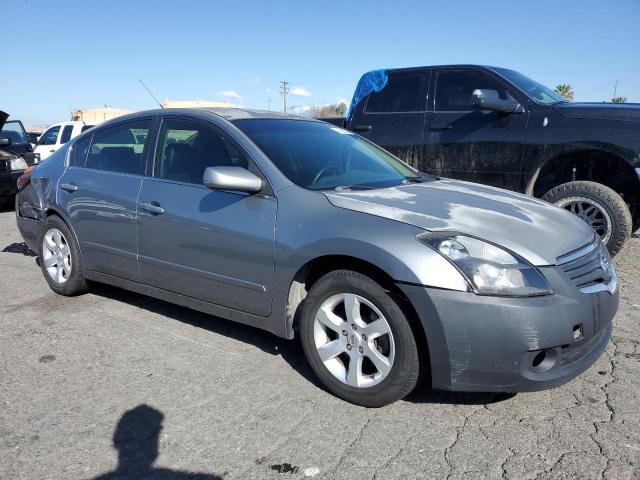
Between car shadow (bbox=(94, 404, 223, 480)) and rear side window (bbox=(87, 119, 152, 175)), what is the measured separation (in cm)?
189

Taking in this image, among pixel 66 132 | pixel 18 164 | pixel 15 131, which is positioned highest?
pixel 15 131

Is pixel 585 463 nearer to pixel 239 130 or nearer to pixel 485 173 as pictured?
pixel 239 130

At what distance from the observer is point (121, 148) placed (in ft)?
14.4

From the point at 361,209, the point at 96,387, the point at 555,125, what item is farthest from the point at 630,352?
the point at 96,387

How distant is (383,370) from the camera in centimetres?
286

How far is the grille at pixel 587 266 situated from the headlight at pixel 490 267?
0.75 feet

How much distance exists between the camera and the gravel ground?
8.09 feet

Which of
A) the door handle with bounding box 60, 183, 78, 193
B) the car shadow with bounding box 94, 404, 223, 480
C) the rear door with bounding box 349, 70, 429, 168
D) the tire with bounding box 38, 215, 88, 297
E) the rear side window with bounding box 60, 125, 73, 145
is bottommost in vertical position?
the car shadow with bounding box 94, 404, 223, 480

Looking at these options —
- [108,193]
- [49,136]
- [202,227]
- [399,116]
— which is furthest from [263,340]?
[49,136]

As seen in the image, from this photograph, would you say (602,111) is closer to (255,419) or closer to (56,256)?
(255,419)

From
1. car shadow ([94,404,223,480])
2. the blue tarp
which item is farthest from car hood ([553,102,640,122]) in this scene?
car shadow ([94,404,223,480])

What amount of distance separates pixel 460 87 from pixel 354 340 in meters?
4.28

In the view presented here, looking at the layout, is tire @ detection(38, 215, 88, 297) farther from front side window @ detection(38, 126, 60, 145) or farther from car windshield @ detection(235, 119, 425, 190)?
front side window @ detection(38, 126, 60, 145)

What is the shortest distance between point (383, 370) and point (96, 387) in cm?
168
